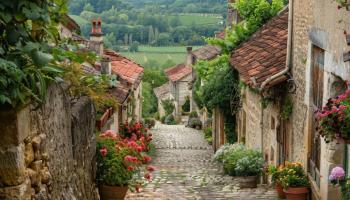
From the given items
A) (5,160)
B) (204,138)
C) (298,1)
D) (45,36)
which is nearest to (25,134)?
(5,160)

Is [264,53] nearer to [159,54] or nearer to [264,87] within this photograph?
[264,87]

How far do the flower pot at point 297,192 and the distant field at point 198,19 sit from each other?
291 ft

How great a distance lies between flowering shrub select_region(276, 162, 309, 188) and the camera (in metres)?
9.79

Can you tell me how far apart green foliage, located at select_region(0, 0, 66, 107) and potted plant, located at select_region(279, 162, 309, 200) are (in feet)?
20.8

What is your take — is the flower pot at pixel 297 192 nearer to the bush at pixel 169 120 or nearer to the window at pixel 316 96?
the window at pixel 316 96

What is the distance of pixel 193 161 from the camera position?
20172 mm

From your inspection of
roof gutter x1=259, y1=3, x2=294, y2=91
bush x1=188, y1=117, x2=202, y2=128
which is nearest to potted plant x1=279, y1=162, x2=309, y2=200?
roof gutter x1=259, y1=3, x2=294, y2=91

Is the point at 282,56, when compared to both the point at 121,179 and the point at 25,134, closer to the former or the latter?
the point at 121,179

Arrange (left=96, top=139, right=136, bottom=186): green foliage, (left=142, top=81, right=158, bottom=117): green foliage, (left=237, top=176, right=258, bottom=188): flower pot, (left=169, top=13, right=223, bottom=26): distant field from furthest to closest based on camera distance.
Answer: (left=169, top=13, right=223, bottom=26): distant field
(left=142, top=81, right=158, bottom=117): green foliage
(left=237, top=176, right=258, bottom=188): flower pot
(left=96, top=139, right=136, bottom=186): green foliage

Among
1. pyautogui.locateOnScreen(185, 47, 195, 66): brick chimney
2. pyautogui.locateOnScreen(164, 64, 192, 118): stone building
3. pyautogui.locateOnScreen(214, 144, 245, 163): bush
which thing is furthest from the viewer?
pyautogui.locateOnScreen(164, 64, 192, 118): stone building

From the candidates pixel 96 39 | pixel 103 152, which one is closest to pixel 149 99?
pixel 96 39

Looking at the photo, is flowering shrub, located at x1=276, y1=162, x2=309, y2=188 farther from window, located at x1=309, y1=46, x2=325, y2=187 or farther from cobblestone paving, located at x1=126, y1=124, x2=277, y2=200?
cobblestone paving, located at x1=126, y1=124, x2=277, y2=200

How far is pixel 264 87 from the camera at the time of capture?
39.6ft

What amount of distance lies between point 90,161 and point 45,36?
2580mm
